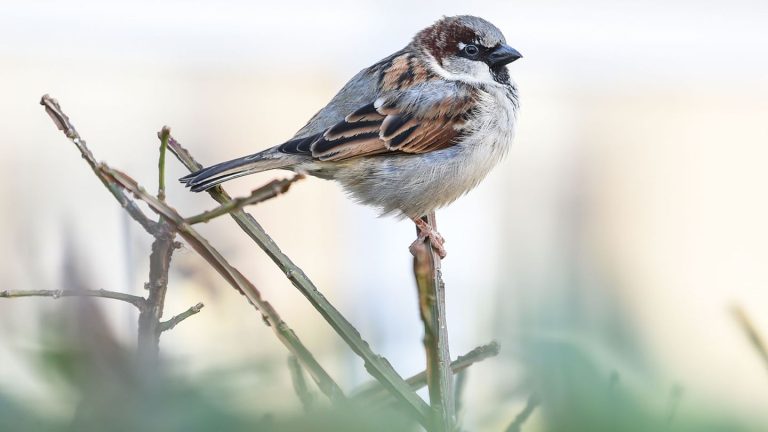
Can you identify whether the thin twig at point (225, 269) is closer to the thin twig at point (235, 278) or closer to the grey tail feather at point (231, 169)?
the thin twig at point (235, 278)

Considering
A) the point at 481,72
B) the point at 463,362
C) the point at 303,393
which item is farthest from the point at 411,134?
the point at 303,393

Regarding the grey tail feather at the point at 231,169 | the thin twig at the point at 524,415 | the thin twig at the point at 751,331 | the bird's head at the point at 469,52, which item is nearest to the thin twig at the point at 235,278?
the thin twig at the point at 524,415

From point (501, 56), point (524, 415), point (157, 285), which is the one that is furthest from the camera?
point (501, 56)

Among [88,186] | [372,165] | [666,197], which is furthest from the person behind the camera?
[666,197]

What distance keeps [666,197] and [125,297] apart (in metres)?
6.37

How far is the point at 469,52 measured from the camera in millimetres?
3018

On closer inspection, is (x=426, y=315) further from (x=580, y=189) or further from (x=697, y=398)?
(x=580, y=189)

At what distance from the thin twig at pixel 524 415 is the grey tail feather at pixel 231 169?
1.10 m

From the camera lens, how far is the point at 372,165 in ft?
8.88

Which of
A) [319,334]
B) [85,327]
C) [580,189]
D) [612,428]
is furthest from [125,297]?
[580,189]

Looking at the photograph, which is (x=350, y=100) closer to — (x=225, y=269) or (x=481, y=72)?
(x=481, y=72)

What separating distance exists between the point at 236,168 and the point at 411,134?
2.04 feet

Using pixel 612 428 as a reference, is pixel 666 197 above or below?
below

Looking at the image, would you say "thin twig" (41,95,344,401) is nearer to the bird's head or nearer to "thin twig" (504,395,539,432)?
"thin twig" (504,395,539,432)
